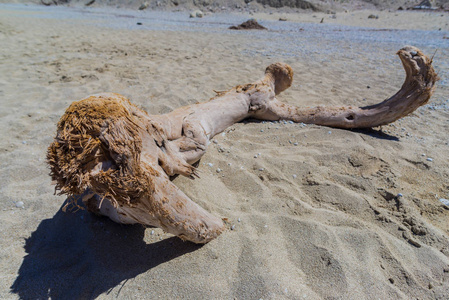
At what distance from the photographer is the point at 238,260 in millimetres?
1718

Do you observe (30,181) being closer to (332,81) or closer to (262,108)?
(262,108)

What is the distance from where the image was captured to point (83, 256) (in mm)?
1771

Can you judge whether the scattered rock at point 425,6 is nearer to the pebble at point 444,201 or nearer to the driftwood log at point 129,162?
the pebble at point 444,201

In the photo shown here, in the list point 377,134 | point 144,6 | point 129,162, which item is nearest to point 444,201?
point 377,134

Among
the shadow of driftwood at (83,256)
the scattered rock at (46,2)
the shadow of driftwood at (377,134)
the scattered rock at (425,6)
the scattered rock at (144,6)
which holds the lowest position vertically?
the shadow of driftwood at (83,256)

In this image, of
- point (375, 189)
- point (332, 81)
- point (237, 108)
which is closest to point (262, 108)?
point (237, 108)

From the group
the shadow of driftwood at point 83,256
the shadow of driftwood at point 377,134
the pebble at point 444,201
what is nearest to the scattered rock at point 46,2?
the shadow of driftwood at point 83,256

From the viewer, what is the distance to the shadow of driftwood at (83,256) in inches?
62.2

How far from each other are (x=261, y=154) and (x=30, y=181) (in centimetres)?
211

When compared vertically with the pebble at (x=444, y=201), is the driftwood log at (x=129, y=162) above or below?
above

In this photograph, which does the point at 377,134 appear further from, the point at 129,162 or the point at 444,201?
the point at 129,162

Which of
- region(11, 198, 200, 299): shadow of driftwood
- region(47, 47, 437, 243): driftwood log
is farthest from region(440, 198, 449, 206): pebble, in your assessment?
region(11, 198, 200, 299): shadow of driftwood

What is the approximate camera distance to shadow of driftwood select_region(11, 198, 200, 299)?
1.58 m

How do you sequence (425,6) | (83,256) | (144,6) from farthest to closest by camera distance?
(144,6), (425,6), (83,256)
